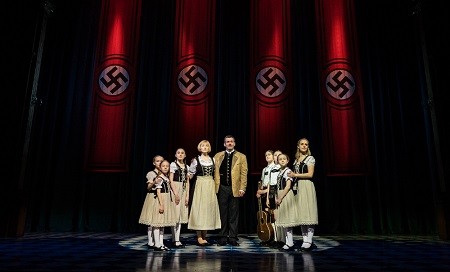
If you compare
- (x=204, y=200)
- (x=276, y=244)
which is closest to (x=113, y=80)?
(x=204, y=200)

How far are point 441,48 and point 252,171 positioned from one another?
4.04 m

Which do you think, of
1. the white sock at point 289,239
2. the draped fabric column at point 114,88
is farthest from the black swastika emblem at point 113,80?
the white sock at point 289,239

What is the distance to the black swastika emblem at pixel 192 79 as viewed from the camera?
6754 millimetres

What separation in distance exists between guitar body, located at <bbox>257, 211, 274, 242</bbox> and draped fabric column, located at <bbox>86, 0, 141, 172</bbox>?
2986 millimetres

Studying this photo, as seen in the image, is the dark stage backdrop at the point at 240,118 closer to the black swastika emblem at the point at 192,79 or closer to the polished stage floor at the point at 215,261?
the black swastika emblem at the point at 192,79

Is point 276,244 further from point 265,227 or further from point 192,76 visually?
point 192,76

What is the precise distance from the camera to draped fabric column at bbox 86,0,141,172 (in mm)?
6438

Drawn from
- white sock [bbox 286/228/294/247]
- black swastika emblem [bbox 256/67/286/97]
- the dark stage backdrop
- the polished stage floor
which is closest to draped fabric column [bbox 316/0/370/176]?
the dark stage backdrop

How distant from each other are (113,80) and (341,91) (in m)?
4.58

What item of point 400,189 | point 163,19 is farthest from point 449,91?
point 163,19

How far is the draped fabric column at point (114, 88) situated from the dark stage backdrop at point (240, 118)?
0.90 ft

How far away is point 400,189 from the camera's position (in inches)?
271

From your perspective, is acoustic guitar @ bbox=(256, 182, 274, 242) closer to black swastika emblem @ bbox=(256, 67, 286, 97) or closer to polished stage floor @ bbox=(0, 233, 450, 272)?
polished stage floor @ bbox=(0, 233, 450, 272)

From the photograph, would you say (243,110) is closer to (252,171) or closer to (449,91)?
(252,171)
